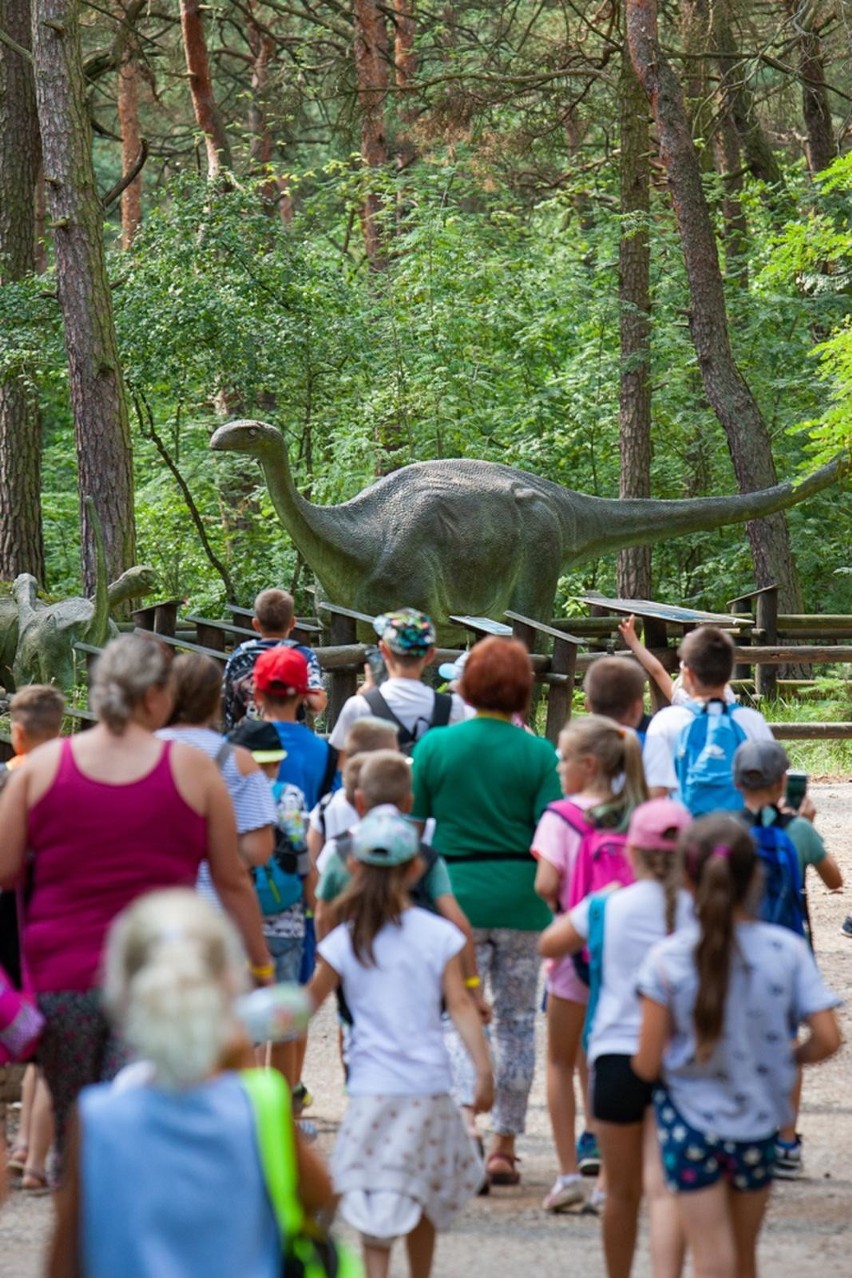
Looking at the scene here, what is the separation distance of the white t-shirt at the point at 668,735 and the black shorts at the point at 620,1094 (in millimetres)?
1642

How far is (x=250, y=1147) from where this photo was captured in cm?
211

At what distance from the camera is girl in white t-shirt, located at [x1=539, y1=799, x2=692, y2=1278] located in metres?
3.71

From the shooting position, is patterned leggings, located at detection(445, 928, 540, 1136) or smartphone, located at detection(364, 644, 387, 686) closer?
patterned leggings, located at detection(445, 928, 540, 1136)

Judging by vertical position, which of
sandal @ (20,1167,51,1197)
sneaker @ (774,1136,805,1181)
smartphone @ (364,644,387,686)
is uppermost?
smartphone @ (364,644,387,686)

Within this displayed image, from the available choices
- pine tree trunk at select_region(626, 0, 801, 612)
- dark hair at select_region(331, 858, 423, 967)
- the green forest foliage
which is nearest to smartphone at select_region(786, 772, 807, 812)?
dark hair at select_region(331, 858, 423, 967)

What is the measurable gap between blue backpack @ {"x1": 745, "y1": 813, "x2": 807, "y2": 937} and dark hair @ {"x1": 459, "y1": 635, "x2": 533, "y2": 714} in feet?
2.42

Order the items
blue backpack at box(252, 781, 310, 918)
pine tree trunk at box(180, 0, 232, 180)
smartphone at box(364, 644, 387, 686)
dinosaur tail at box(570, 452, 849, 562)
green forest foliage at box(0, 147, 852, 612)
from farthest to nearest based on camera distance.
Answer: pine tree trunk at box(180, 0, 232, 180) < green forest foliage at box(0, 147, 852, 612) < dinosaur tail at box(570, 452, 849, 562) < smartphone at box(364, 644, 387, 686) < blue backpack at box(252, 781, 310, 918)

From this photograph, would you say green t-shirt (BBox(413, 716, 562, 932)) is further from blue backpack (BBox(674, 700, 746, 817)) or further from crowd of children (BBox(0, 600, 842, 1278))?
blue backpack (BBox(674, 700, 746, 817))

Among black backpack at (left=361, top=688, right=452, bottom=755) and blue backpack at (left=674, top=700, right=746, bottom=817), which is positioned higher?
black backpack at (left=361, top=688, right=452, bottom=755)

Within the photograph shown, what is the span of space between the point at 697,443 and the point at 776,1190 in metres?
18.6

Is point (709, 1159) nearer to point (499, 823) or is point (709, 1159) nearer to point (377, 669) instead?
point (499, 823)

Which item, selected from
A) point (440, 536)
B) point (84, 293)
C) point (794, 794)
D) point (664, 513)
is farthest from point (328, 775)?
point (84, 293)

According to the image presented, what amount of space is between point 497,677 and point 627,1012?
137 cm

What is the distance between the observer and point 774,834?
4.74m
